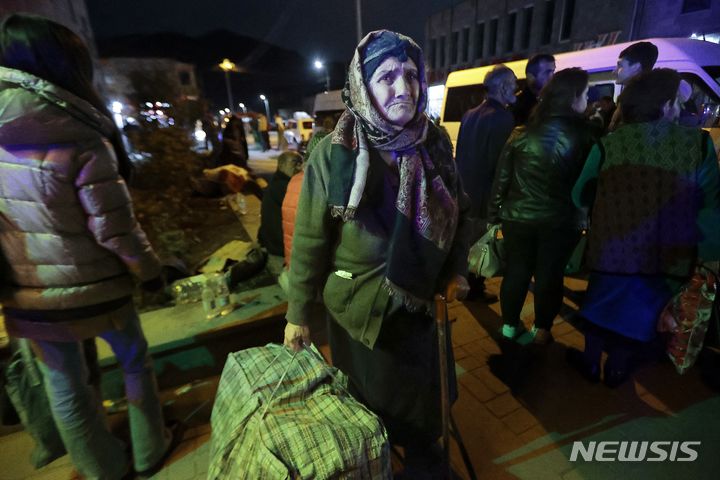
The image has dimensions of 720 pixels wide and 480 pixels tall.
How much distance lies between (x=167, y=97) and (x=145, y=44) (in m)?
79.6

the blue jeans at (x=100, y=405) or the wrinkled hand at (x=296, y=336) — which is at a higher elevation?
the wrinkled hand at (x=296, y=336)

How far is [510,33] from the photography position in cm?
2641

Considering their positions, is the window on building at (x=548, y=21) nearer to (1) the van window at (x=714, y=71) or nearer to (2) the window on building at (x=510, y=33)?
(2) the window on building at (x=510, y=33)

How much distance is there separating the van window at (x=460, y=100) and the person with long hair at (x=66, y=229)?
28.5 feet

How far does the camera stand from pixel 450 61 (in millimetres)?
32219

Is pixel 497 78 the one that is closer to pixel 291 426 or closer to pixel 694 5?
pixel 291 426

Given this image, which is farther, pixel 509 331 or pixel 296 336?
pixel 509 331

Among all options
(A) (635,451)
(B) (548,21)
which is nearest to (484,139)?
Result: (A) (635,451)

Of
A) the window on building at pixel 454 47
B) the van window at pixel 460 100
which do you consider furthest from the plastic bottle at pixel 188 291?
the window on building at pixel 454 47

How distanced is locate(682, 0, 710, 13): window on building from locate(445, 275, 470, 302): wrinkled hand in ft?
68.3

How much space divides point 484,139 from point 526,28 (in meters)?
26.8

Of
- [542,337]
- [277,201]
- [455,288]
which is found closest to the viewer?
[455,288]

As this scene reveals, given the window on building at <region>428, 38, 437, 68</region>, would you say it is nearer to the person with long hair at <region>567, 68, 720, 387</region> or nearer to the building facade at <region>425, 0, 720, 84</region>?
the building facade at <region>425, 0, 720, 84</region>

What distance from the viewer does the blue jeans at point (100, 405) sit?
6.00 ft
